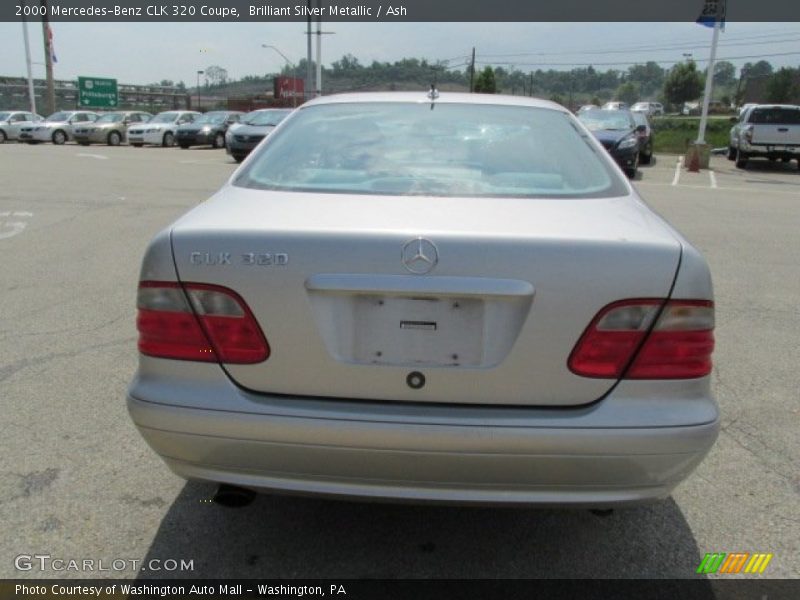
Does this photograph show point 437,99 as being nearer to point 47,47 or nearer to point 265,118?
point 265,118

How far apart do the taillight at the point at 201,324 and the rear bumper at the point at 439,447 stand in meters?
0.12

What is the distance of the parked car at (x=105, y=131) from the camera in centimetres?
3002

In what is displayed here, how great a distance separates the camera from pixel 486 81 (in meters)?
71.9

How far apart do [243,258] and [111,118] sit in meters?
32.6

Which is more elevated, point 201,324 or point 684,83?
point 684,83

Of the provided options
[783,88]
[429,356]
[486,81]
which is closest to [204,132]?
[429,356]

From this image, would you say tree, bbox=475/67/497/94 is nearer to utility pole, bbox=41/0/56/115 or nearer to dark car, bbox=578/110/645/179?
utility pole, bbox=41/0/56/115

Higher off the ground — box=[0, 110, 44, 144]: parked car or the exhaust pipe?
the exhaust pipe

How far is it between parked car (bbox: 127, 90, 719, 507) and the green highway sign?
→ 49.0 m

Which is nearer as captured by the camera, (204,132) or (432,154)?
(432,154)

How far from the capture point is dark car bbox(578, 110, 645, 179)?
14.1 m

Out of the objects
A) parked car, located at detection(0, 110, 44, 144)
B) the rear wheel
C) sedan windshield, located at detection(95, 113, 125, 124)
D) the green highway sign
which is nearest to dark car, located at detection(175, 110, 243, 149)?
sedan windshield, located at detection(95, 113, 125, 124)

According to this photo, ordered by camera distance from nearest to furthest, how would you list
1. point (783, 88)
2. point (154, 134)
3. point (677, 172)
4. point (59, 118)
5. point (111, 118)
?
point (677, 172) → point (154, 134) → point (111, 118) → point (59, 118) → point (783, 88)

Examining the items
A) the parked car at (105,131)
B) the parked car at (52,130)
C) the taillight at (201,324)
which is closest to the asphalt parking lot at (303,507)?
the taillight at (201,324)
